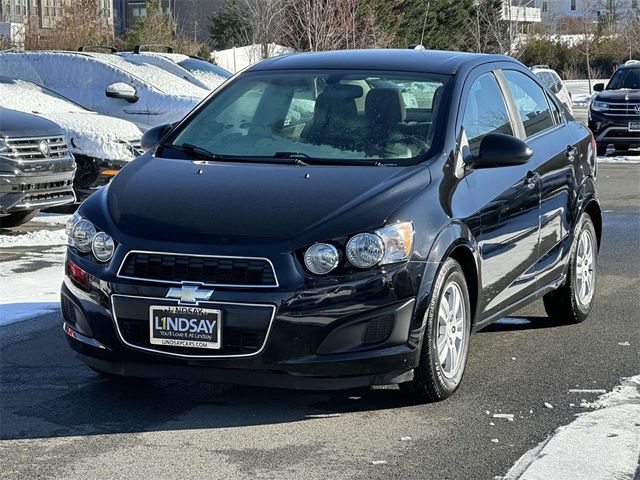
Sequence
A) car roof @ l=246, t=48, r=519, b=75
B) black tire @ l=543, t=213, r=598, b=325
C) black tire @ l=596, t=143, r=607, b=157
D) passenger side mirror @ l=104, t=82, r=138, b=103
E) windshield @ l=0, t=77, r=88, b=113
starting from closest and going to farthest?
1. car roof @ l=246, t=48, r=519, b=75
2. black tire @ l=543, t=213, r=598, b=325
3. windshield @ l=0, t=77, r=88, b=113
4. passenger side mirror @ l=104, t=82, r=138, b=103
5. black tire @ l=596, t=143, r=607, b=157

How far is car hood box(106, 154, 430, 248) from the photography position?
534 cm

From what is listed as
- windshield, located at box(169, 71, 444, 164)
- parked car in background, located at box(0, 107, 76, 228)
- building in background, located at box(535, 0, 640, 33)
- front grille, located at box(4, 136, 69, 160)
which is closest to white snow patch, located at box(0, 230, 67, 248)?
parked car in background, located at box(0, 107, 76, 228)

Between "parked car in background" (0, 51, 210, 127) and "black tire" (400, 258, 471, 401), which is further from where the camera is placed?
"parked car in background" (0, 51, 210, 127)

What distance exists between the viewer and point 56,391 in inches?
233

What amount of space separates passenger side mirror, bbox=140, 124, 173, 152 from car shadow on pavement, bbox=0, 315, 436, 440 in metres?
1.24

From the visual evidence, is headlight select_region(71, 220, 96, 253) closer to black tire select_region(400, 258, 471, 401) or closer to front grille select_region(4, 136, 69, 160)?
black tire select_region(400, 258, 471, 401)

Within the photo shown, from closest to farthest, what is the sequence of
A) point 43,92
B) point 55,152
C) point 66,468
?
point 66,468 < point 55,152 < point 43,92

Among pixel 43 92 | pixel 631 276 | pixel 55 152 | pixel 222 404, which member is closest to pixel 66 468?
pixel 222 404

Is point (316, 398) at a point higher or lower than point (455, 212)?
lower

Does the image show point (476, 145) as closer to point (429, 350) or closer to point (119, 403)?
point (429, 350)

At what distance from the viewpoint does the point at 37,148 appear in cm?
1116

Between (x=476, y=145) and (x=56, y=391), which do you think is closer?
(x=56, y=391)

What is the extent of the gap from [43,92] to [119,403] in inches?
359

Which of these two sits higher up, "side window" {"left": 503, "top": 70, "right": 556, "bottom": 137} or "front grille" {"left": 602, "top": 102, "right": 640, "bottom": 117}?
"side window" {"left": 503, "top": 70, "right": 556, "bottom": 137}
